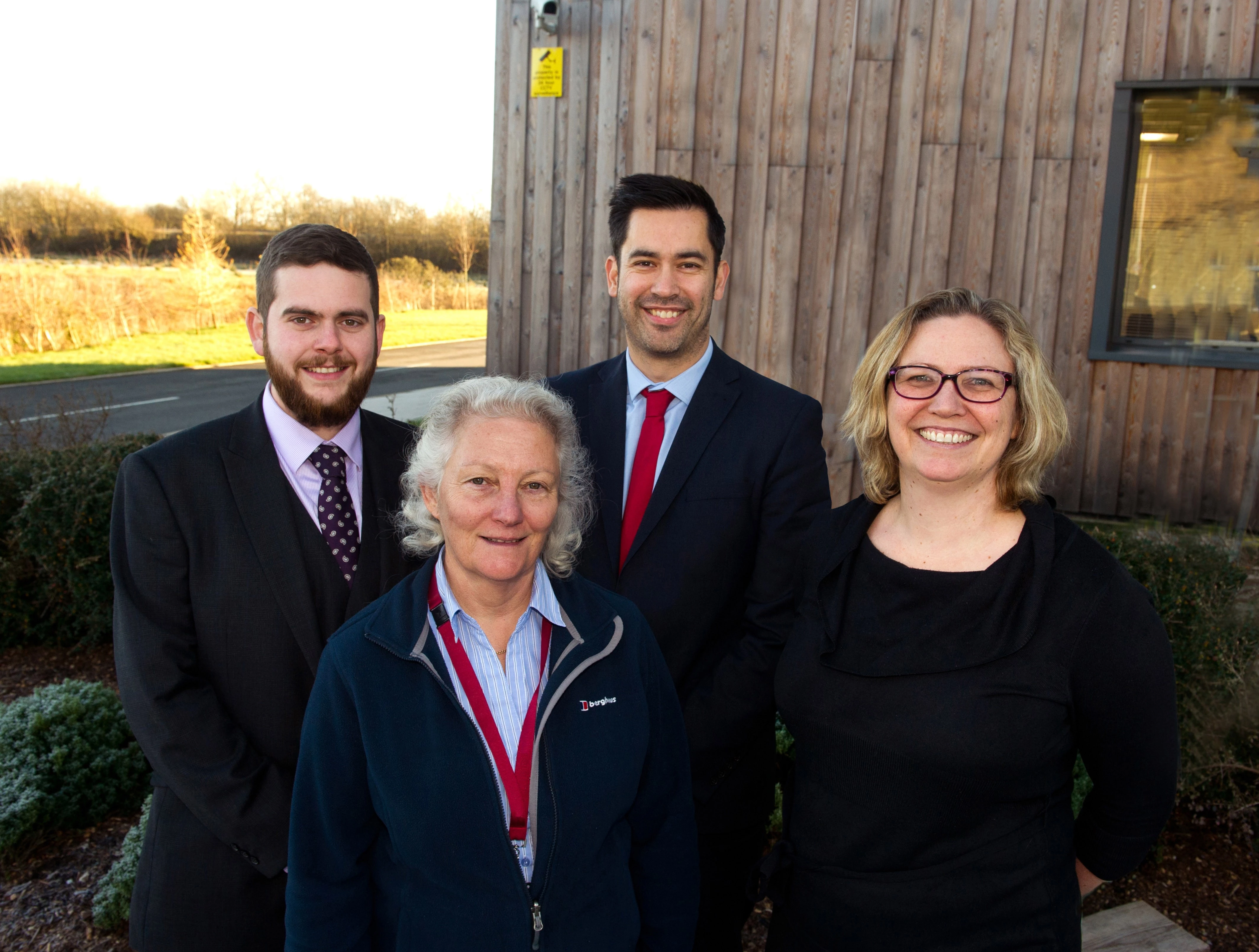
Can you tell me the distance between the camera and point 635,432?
2494 mm

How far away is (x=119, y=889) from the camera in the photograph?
2.96m

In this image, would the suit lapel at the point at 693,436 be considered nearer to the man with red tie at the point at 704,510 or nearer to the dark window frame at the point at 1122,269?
the man with red tie at the point at 704,510

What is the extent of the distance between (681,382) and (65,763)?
285 centimetres

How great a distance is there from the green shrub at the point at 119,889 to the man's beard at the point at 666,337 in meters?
2.22

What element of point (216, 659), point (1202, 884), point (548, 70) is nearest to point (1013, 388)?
point (216, 659)

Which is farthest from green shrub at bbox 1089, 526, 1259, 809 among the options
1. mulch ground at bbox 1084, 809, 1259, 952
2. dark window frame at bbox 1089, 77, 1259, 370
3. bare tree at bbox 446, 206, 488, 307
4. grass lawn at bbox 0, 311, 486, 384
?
bare tree at bbox 446, 206, 488, 307

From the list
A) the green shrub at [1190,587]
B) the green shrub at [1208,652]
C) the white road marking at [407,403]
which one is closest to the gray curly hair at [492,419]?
the green shrub at [1208,652]

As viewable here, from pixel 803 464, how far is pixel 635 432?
1.55ft

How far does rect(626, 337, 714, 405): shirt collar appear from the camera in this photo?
2.46 meters

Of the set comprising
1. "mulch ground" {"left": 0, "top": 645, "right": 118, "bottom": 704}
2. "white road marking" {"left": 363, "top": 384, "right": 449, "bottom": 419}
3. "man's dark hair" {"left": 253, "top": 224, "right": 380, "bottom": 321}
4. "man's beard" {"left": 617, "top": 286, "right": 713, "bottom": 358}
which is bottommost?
"mulch ground" {"left": 0, "top": 645, "right": 118, "bottom": 704}

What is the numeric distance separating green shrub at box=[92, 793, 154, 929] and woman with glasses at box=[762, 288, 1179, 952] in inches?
88.4

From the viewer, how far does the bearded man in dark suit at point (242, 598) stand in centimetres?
190

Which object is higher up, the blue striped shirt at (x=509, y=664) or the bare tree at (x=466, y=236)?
the bare tree at (x=466, y=236)

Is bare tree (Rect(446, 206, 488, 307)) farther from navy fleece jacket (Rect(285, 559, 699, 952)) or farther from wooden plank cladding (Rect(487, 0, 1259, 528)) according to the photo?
navy fleece jacket (Rect(285, 559, 699, 952))
